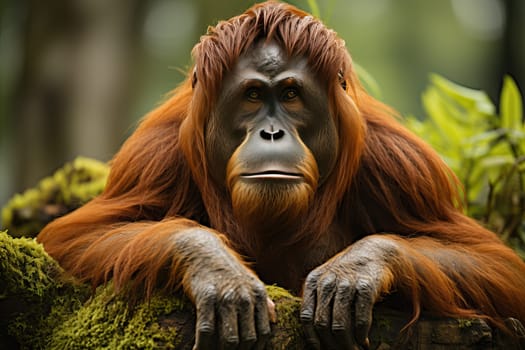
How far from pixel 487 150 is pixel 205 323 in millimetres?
2861

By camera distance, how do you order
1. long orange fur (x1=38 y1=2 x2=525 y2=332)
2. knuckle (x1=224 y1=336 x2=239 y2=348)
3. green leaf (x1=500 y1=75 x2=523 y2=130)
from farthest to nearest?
green leaf (x1=500 y1=75 x2=523 y2=130), long orange fur (x1=38 y1=2 x2=525 y2=332), knuckle (x1=224 y1=336 x2=239 y2=348)

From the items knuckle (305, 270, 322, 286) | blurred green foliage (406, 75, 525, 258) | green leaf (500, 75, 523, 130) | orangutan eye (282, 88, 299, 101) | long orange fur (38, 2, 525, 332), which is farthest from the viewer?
green leaf (500, 75, 523, 130)

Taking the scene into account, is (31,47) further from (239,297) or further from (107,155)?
(239,297)

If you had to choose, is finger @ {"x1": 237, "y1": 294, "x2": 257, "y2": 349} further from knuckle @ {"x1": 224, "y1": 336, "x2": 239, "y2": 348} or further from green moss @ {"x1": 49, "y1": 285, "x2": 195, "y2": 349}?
green moss @ {"x1": 49, "y1": 285, "x2": 195, "y2": 349}

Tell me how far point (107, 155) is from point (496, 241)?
17.7 feet

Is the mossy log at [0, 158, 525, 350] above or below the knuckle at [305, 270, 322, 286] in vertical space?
below

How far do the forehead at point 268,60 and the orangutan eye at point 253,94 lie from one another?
0.24ft

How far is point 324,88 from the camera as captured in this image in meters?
2.78

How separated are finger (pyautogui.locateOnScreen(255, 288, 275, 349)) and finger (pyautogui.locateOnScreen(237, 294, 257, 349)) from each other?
0.02m

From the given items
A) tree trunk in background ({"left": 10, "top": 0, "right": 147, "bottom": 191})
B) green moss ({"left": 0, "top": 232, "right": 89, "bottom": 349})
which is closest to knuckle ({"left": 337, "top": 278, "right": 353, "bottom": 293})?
green moss ({"left": 0, "top": 232, "right": 89, "bottom": 349})

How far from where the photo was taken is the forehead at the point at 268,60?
270 cm

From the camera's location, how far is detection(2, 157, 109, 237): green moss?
4535mm

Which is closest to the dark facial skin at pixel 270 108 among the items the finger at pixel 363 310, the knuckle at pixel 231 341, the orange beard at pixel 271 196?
the orange beard at pixel 271 196

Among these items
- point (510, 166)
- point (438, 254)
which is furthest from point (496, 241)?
point (510, 166)
